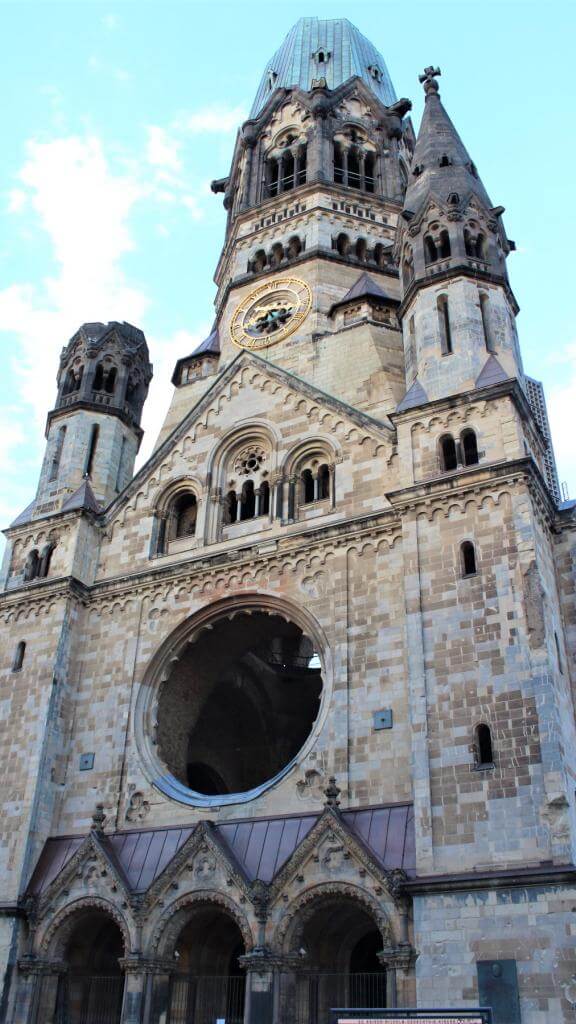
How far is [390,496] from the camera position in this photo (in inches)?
923

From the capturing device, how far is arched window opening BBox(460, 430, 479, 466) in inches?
924

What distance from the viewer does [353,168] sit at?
40031 mm

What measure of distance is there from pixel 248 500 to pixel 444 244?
31.2 ft

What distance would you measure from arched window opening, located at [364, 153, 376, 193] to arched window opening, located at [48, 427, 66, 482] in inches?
639

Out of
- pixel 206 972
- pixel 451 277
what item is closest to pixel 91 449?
pixel 451 277

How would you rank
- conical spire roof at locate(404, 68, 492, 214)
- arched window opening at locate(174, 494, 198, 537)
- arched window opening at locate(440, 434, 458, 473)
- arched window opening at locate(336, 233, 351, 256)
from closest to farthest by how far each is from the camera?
arched window opening at locate(440, 434, 458, 473) < arched window opening at locate(174, 494, 198, 537) < conical spire roof at locate(404, 68, 492, 214) < arched window opening at locate(336, 233, 351, 256)

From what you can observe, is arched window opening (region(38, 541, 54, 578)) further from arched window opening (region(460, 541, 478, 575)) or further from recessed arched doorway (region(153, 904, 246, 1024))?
arched window opening (region(460, 541, 478, 575))

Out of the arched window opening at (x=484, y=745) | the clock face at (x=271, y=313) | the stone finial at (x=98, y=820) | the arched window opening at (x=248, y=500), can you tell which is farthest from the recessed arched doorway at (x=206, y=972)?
the clock face at (x=271, y=313)

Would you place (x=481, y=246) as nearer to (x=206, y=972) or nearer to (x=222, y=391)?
(x=222, y=391)

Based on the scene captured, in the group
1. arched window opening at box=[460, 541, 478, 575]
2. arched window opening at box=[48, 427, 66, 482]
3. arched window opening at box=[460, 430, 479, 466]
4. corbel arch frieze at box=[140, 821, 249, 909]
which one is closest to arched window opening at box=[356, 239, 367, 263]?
arched window opening at box=[48, 427, 66, 482]

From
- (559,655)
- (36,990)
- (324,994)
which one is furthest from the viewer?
(36,990)

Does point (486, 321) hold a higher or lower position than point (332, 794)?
higher

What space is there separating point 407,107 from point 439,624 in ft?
95.1

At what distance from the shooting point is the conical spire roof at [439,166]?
2995 cm
